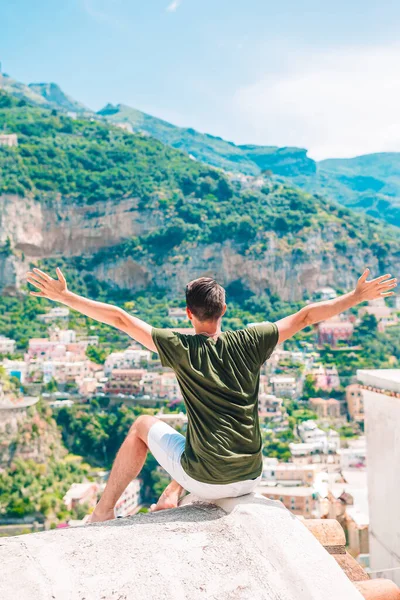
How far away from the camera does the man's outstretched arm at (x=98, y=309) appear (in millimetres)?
1780

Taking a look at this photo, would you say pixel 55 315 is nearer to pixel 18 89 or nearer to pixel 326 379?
pixel 326 379

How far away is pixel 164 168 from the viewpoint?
61281mm

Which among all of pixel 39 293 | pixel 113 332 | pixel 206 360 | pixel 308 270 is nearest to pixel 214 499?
pixel 206 360

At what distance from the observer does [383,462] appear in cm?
312

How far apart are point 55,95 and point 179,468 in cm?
12997

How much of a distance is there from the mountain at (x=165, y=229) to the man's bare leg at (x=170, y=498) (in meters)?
48.4

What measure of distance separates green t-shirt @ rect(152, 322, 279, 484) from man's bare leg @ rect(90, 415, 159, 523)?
228mm

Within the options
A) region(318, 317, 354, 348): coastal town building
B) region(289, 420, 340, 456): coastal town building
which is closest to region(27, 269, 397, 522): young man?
region(289, 420, 340, 456): coastal town building

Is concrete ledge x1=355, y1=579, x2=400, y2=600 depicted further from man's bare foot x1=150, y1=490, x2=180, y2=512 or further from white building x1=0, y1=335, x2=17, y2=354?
white building x1=0, y1=335, x2=17, y2=354

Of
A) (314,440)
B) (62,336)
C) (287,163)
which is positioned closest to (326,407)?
(314,440)

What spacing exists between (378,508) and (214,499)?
183cm

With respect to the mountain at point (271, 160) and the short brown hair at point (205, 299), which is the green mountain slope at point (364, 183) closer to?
the mountain at point (271, 160)

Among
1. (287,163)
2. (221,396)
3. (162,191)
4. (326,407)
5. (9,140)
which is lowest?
(326,407)

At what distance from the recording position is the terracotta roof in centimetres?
157
